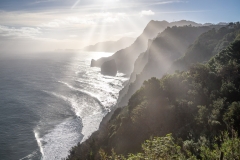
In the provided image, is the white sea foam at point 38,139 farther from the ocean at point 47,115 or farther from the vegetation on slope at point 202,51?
the vegetation on slope at point 202,51

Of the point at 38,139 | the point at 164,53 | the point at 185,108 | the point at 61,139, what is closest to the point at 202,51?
the point at 164,53

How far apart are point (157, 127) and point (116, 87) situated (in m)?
87.0

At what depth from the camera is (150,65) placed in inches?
3265

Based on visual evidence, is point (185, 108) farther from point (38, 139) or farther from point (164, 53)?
point (164, 53)

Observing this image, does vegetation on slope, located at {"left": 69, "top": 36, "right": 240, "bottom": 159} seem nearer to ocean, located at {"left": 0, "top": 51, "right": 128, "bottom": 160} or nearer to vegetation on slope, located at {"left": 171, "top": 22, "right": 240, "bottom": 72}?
ocean, located at {"left": 0, "top": 51, "right": 128, "bottom": 160}

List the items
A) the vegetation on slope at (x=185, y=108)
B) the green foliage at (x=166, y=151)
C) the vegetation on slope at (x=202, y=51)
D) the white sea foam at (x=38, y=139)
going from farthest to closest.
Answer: the vegetation on slope at (x=202, y=51) < the white sea foam at (x=38, y=139) < the vegetation on slope at (x=185, y=108) < the green foliage at (x=166, y=151)

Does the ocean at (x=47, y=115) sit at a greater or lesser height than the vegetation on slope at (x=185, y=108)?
lesser

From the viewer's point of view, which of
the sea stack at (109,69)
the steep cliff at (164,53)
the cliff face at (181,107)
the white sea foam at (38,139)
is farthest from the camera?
the sea stack at (109,69)

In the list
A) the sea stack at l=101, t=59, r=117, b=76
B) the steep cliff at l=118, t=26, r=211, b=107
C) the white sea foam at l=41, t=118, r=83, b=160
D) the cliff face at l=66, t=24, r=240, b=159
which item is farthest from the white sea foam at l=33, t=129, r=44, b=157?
the sea stack at l=101, t=59, r=117, b=76

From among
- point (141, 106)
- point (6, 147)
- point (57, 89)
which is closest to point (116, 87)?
point (57, 89)

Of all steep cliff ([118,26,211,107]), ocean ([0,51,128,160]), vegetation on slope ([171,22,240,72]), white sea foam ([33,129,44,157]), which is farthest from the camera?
steep cliff ([118,26,211,107])

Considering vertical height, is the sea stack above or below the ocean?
above

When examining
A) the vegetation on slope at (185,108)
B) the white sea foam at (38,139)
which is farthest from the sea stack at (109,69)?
the vegetation on slope at (185,108)

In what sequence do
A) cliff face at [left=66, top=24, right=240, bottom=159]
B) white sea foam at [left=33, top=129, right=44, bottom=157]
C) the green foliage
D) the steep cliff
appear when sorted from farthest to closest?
the steep cliff < white sea foam at [left=33, top=129, right=44, bottom=157] < cliff face at [left=66, top=24, right=240, bottom=159] < the green foliage
